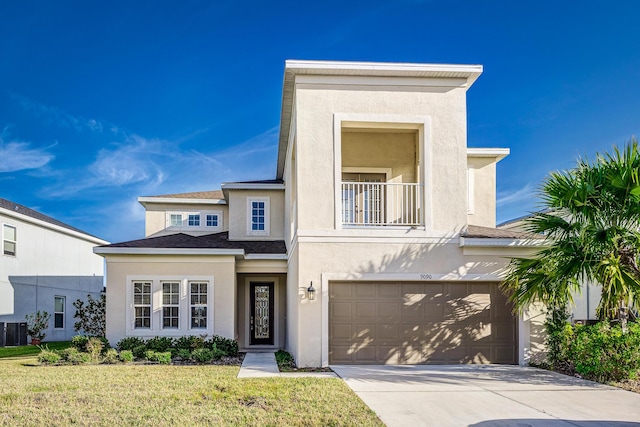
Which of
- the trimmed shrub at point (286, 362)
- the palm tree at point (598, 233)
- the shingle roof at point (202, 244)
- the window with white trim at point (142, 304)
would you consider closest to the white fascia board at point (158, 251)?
the shingle roof at point (202, 244)

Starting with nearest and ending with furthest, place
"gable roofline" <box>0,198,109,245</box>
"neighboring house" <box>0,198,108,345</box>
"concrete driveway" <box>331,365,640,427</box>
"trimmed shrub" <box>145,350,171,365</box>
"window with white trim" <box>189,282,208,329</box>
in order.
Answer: "concrete driveway" <box>331,365,640,427</box>
"trimmed shrub" <box>145,350,171,365</box>
"window with white trim" <box>189,282,208,329</box>
"neighboring house" <box>0,198,108,345</box>
"gable roofline" <box>0,198,109,245</box>

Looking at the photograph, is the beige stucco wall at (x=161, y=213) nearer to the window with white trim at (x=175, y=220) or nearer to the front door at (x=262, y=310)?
the window with white trim at (x=175, y=220)

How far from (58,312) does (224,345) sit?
485 inches

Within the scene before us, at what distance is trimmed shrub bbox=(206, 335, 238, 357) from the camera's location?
13938mm

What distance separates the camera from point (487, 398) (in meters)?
8.17

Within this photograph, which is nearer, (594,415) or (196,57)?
(594,415)

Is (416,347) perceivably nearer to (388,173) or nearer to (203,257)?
(388,173)

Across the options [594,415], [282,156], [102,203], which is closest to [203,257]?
[282,156]

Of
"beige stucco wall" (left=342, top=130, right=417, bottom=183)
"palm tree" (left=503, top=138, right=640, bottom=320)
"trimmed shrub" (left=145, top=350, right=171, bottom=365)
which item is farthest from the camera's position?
"beige stucco wall" (left=342, top=130, right=417, bottom=183)

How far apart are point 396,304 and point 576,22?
10.4 m

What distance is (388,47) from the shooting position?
15.8 m

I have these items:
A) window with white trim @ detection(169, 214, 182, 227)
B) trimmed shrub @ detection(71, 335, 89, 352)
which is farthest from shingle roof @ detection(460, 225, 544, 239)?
window with white trim @ detection(169, 214, 182, 227)

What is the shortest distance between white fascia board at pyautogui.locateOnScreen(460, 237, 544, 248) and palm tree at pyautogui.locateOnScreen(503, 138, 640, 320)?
123cm

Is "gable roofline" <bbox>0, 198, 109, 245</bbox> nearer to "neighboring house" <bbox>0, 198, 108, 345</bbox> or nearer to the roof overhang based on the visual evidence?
"neighboring house" <bbox>0, 198, 108, 345</bbox>
